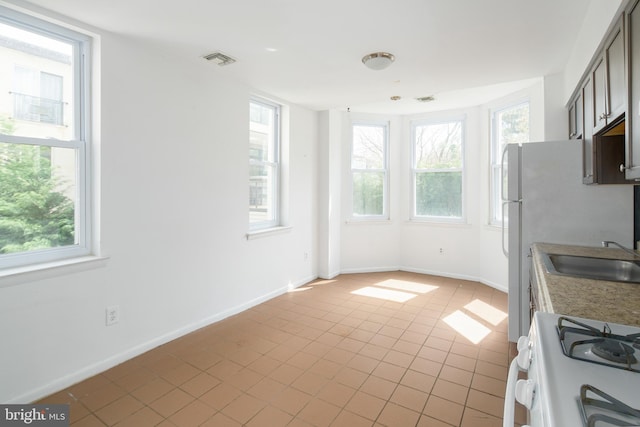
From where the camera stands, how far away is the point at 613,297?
140 centimetres

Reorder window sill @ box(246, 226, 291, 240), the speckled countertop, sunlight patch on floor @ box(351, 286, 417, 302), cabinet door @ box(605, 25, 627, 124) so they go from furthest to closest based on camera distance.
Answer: sunlight patch on floor @ box(351, 286, 417, 302), window sill @ box(246, 226, 291, 240), cabinet door @ box(605, 25, 627, 124), the speckled countertop

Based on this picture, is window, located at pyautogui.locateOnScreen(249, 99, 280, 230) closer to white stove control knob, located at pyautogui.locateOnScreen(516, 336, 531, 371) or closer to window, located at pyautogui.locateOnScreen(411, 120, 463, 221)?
window, located at pyautogui.locateOnScreen(411, 120, 463, 221)

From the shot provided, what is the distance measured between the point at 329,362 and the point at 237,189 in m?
2.01

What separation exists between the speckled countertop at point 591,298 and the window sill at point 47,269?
2.75 metres

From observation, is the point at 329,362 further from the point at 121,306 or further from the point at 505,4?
the point at 505,4

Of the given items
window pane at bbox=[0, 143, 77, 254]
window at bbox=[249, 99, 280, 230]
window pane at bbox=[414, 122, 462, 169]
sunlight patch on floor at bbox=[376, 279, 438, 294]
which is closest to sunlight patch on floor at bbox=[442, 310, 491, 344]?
sunlight patch on floor at bbox=[376, 279, 438, 294]

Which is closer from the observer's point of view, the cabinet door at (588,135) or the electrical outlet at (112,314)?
the cabinet door at (588,135)

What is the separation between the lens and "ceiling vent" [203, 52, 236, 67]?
2860 mm

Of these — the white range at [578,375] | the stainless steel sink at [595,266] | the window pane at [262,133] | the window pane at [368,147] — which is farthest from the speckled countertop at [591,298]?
the window pane at [368,147]

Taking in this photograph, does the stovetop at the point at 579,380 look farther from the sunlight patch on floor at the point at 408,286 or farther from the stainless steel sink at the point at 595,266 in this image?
the sunlight patch on floor at the point at 408,286

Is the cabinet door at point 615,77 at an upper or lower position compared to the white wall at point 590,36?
lower

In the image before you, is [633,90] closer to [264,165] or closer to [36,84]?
[36,84]

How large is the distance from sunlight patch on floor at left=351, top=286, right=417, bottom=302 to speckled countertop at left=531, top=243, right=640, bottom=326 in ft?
8.05

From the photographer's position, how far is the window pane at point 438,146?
5.20 meters
